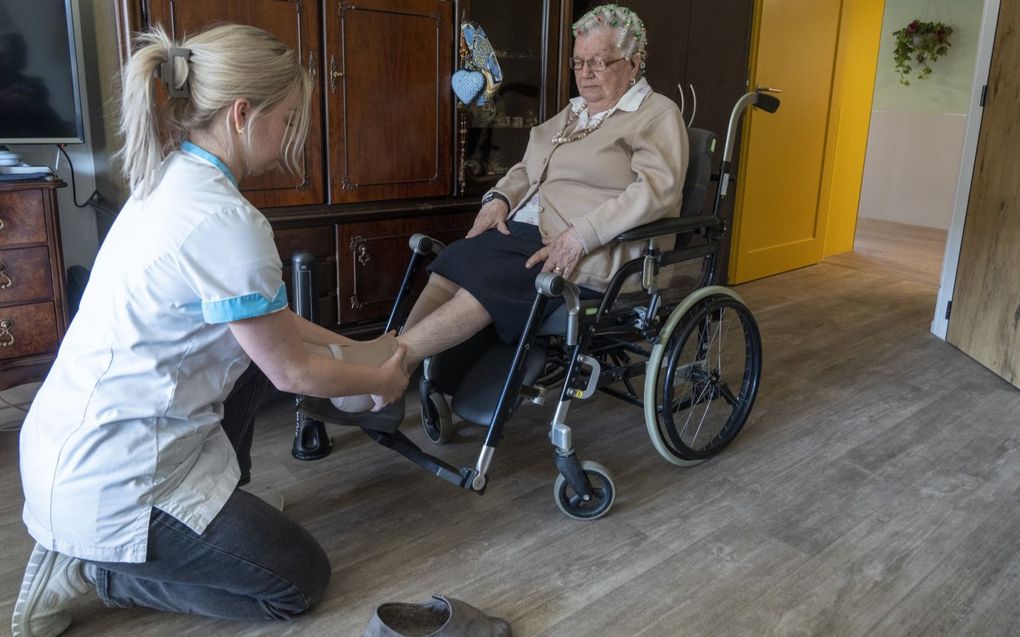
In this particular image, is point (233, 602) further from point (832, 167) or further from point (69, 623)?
point (832, 167)

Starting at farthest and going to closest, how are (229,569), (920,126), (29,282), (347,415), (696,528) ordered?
(920,126) < (29,282) < (696,528) < (347,415) < (229,569)

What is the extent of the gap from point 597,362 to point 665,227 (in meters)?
0.39

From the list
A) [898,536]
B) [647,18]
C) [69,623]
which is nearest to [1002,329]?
[898,536]

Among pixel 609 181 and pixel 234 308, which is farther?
pixel 609 181

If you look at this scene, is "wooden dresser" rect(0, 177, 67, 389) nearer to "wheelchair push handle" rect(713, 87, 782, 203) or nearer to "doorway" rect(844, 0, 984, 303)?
"wheelchair push handle" rect(713, 87, 782, 203)

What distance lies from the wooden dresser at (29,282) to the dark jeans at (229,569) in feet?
3.55

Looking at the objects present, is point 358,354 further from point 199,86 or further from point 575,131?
point 575,131

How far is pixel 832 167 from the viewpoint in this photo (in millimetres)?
4949

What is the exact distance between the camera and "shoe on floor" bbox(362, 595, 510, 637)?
1465 mm

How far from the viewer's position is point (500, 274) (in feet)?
6.97

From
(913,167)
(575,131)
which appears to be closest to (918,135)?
(913,167)

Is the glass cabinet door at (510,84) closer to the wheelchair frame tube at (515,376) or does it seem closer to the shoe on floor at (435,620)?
the wheelchair frame tube at (515,376)

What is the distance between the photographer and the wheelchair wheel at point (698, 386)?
2.09m

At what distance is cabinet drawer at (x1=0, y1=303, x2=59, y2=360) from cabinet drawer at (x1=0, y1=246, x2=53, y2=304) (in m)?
0.03
